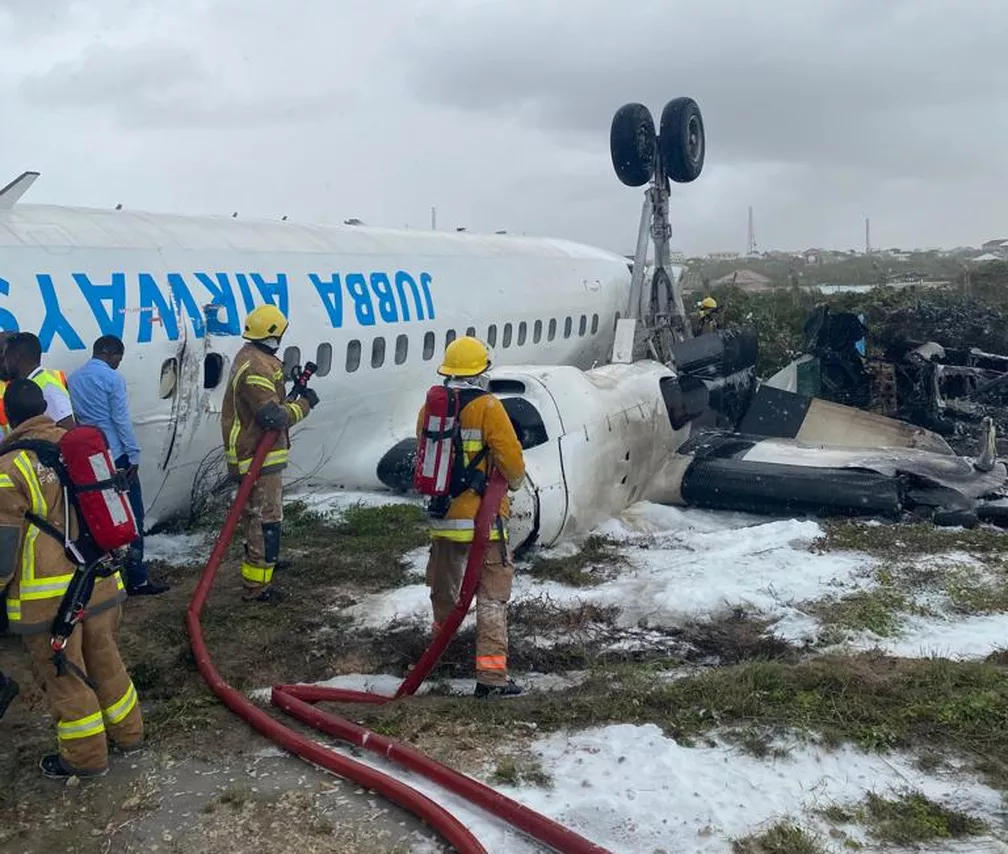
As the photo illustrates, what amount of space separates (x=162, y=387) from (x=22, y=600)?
390 centimetres

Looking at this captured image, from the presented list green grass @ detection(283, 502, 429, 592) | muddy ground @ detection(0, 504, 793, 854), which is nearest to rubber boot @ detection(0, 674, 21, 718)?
muddy ground @ detection(0, 504, 793, 854)

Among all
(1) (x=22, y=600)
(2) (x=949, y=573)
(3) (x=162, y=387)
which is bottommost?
(2) (x=949, y=573)

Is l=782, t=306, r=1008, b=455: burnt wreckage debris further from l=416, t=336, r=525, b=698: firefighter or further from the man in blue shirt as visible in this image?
the man in blue shirt

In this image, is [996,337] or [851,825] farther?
[996,337]

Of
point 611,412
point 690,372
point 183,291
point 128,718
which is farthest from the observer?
point 690,372

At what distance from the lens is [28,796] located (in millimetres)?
4484

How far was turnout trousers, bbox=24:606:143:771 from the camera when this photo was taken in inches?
181

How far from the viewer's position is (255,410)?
7367mm


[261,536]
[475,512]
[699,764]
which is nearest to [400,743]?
[699,764]

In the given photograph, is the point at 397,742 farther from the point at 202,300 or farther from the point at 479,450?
the point at 202,300

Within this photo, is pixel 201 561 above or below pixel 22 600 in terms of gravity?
below

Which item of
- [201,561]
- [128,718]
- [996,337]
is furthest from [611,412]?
[996,337]

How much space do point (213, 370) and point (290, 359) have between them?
3.08 ft

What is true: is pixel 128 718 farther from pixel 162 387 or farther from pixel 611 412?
pixel 611 412
